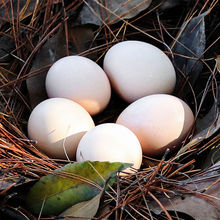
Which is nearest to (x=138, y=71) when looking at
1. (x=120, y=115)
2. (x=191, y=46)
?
(x=120, y=115)

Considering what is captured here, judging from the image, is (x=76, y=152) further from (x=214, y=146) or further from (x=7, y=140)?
(x=214, y=146)

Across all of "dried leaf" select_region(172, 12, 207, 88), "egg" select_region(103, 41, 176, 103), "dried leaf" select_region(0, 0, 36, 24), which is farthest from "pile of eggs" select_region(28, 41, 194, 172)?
"dried leaf" select_region(0, 0, 36, 24)

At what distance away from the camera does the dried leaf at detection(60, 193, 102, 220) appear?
1.04 m

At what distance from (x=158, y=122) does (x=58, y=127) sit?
32cm

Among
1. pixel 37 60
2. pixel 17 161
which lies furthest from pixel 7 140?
pixel 37 60

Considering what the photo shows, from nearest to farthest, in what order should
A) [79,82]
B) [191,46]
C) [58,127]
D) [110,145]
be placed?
1. [110,145]
2. [58,127]
3. [79,82]
4. [191,46]

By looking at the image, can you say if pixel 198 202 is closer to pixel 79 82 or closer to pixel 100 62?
pixel 79 82

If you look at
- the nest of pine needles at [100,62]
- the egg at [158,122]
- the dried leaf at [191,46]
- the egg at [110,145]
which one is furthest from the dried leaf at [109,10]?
the egg at [110,145]

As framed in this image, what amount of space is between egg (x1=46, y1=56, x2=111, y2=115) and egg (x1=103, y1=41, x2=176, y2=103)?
59 millimetres

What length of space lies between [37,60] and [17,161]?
547mm

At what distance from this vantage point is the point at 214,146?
4.45 feet

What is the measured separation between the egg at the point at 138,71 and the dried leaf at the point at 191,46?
4.0 inches

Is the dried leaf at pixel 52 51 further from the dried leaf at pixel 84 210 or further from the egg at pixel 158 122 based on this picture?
the dried leaf at pixel 84 210

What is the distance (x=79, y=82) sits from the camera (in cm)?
148
